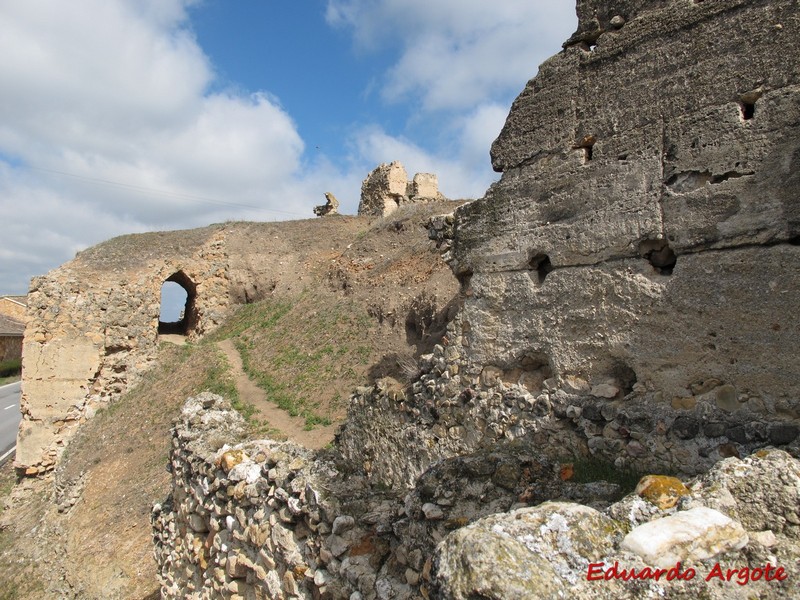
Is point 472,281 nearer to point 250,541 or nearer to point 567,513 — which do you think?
point 250,541

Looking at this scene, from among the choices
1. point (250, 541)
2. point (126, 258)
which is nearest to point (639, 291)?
point (250, 541)

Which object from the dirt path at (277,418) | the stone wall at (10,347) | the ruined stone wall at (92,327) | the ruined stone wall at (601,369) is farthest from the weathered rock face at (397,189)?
the stone wall at (10,347)

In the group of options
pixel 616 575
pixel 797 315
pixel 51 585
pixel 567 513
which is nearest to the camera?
pixel 616 575

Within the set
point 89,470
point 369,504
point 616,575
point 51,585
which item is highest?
point 616,575

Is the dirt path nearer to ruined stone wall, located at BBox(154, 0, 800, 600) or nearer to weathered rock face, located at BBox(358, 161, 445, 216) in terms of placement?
ruined stone wall, located at BBox(154, 0, 800, 600)

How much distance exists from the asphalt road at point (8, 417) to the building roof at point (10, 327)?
4445mm

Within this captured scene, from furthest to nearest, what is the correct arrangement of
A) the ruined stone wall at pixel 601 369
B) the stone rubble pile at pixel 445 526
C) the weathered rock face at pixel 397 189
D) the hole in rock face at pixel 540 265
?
the weathered rock face at pixel 397 189
the hole in rock face at pixel 540 265
the ruined stone wall at pixel 601 369
the stone rubble pile at pixel 445 526

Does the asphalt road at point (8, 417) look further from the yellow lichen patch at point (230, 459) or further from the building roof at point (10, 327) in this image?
the yellow lichen patch at point (230, 459)

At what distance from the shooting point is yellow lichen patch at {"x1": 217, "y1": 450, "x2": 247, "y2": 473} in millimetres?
5969

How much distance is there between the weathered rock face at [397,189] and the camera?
2609cm

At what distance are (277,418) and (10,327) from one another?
30.9 metres

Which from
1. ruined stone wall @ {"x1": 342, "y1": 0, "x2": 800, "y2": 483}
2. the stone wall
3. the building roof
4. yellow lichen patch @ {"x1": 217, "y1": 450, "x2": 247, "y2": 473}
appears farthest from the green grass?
the stone wall

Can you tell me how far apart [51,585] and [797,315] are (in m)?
12.6

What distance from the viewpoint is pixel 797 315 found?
4.33m
